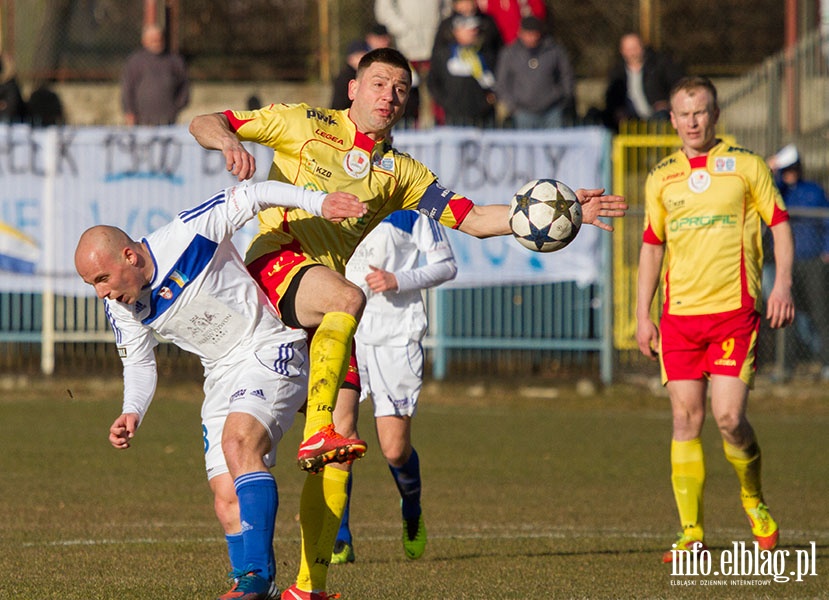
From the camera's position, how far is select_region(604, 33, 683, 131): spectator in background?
693 inches

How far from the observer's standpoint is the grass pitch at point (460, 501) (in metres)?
6.97

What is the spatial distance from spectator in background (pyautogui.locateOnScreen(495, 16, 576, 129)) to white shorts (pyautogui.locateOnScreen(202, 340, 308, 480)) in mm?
10978

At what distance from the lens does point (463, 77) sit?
17.0 metres

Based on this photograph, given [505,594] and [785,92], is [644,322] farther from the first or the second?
[785,92]

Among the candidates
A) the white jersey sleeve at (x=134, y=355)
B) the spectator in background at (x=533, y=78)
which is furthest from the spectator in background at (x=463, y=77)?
the white jersey sleeve at (x=134, y=355)

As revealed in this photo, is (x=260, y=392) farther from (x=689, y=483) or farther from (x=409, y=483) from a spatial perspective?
(x=689, y=483)

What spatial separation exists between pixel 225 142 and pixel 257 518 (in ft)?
5.49

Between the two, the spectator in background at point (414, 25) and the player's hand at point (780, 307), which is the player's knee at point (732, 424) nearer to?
the player's hand at point (780, 307)

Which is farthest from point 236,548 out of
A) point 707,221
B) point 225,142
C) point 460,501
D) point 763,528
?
point 460,501

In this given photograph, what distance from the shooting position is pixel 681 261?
8172mm

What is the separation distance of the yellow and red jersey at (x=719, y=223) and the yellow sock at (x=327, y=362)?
2.65 m

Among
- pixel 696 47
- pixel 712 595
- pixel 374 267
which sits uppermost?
pixel 696 47

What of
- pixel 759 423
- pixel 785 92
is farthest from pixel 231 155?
pixel 785 92

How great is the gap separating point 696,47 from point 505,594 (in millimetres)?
18025
